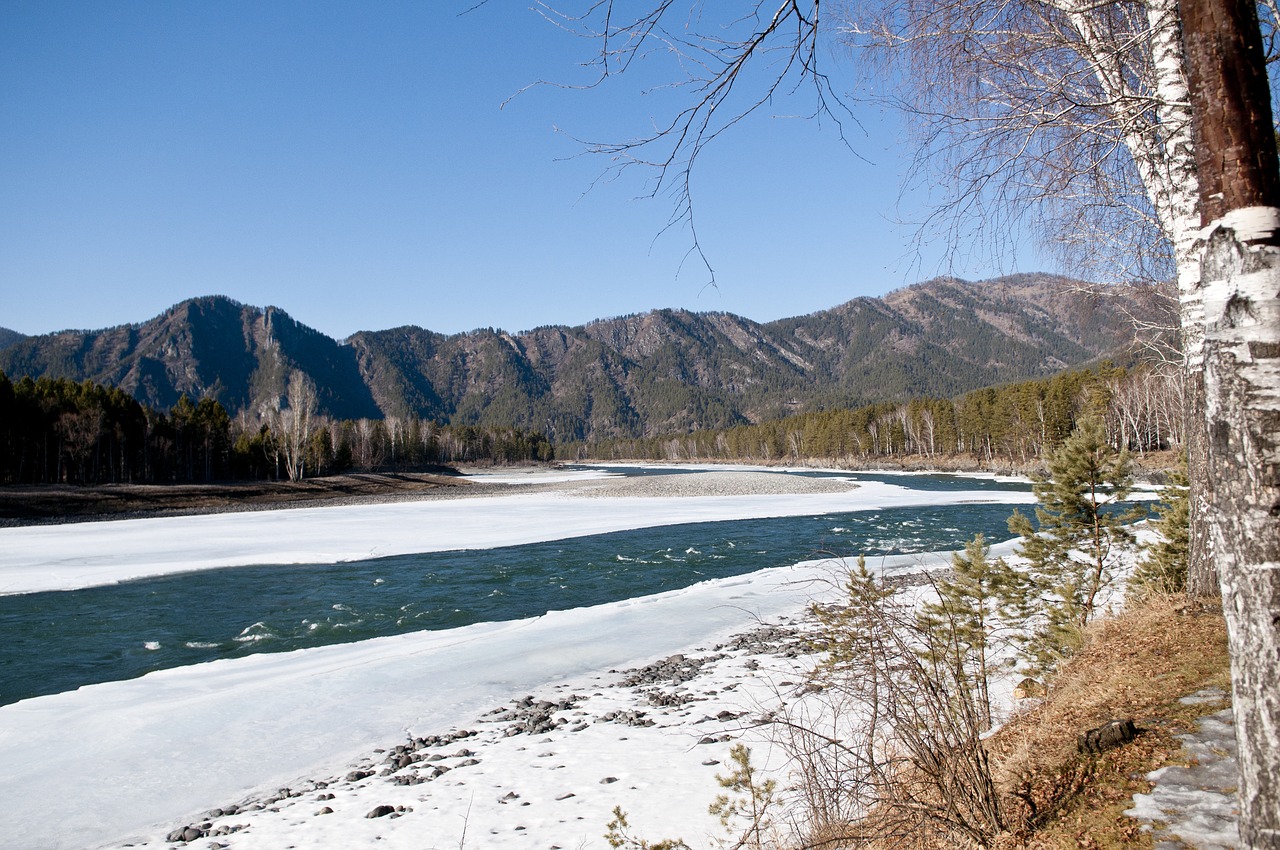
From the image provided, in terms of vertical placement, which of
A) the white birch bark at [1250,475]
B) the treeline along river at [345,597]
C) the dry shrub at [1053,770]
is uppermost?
the white birch bark at [1250,475]

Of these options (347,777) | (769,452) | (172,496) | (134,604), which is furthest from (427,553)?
(769,452)

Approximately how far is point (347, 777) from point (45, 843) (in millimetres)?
2345

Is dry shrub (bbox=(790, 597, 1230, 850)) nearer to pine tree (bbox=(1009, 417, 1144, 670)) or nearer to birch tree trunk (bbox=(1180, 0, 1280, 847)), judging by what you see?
birch tree trunk (bbox=(1180, 0, 1280, 847))

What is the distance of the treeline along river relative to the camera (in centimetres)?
1143

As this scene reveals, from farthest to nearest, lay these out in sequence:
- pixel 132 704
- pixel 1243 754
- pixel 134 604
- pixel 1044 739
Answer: pixel 134 604 < pixel 132 704 < pixel 1044 739 < pixel 1243 754

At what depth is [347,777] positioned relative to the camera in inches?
261

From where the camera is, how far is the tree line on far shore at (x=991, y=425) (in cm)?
6238

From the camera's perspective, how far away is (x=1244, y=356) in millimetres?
1812

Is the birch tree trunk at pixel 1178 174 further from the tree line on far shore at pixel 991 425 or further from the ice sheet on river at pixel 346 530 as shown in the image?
the tree line on far shore at pixel 991 425

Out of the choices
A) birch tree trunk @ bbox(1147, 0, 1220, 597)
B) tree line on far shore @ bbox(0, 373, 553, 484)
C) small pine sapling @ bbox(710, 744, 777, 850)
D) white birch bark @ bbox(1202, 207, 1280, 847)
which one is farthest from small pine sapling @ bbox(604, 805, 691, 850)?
tree line on far shore @ bbox(0, 373, 553, 484)

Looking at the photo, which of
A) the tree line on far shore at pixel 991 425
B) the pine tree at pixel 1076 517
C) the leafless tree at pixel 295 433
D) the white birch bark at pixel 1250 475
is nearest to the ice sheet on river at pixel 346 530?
the tree line on far shore at pixel 991 425

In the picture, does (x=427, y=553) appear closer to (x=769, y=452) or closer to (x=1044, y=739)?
(x=1044, y=739)

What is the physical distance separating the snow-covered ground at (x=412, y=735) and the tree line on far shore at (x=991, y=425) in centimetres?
2883

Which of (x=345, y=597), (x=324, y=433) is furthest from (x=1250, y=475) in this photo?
(x=324, y=433)
